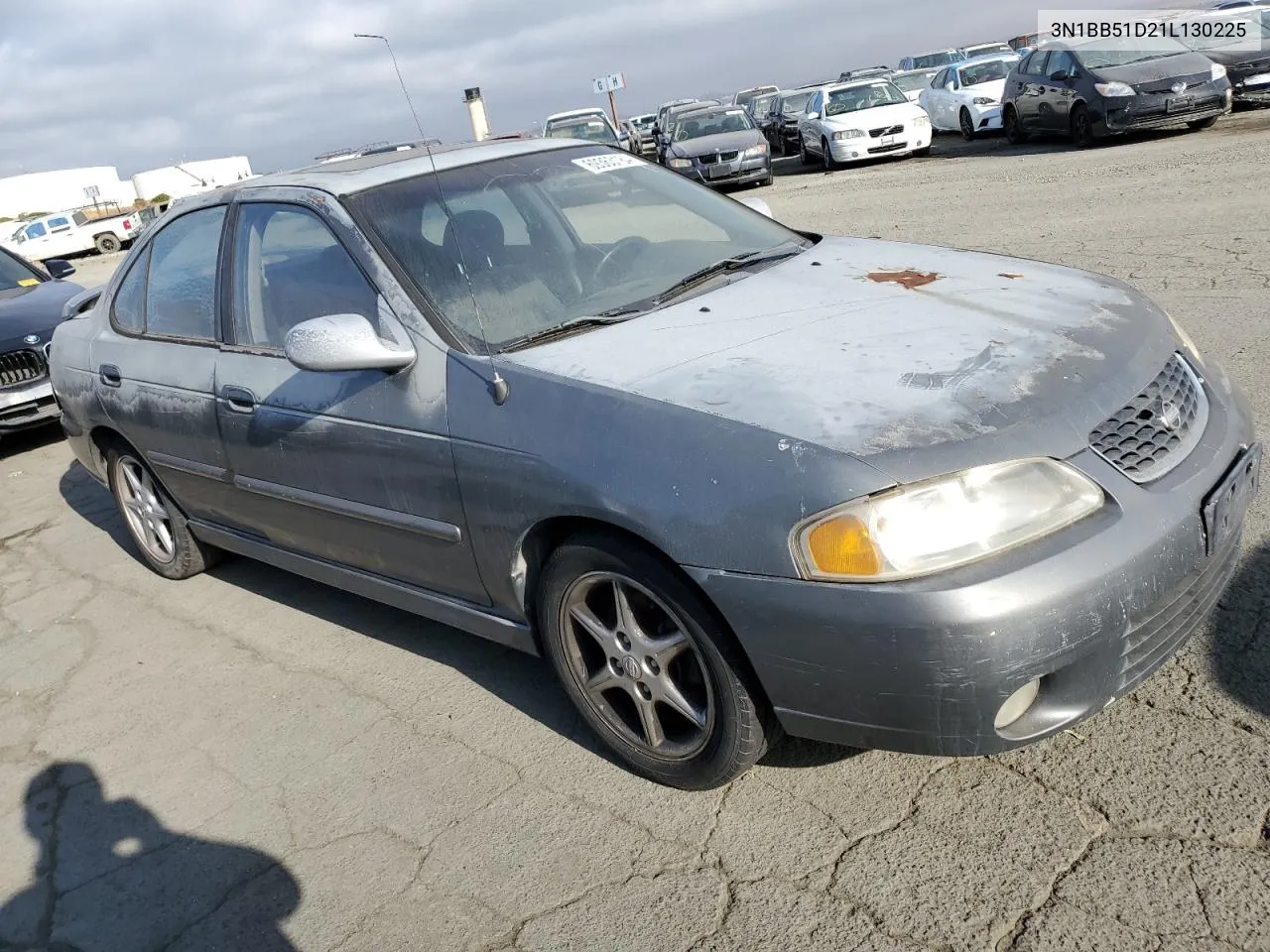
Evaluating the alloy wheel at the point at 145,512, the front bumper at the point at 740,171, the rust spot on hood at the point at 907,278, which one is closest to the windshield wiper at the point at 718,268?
the rust spot on hood at the point at 907,278

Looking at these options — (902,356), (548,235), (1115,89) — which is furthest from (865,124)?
(902,356)

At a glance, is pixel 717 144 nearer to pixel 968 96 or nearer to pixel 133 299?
pixel 968 96

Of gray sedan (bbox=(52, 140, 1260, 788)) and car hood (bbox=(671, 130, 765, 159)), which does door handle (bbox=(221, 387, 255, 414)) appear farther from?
car hood (bbox=(671, 130, 765, 159))

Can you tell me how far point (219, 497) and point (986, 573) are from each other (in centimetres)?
311

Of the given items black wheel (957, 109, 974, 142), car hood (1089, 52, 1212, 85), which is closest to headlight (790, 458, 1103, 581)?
car hood (1089, 52, 1212, 85)

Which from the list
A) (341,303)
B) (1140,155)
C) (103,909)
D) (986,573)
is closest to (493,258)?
(341,303)

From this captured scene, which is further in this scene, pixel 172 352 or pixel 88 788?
pixel 172 352

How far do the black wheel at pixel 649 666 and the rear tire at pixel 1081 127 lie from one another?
1439cm

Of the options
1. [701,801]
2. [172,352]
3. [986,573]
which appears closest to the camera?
[986,573]

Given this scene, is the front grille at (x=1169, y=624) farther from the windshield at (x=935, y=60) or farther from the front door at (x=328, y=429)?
the windshield at (x=935, y=60)

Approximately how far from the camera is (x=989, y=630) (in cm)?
221

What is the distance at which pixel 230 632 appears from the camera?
4.47 m

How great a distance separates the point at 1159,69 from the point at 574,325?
14.3 meters

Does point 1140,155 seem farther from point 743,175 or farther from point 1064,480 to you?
point 1064,480
